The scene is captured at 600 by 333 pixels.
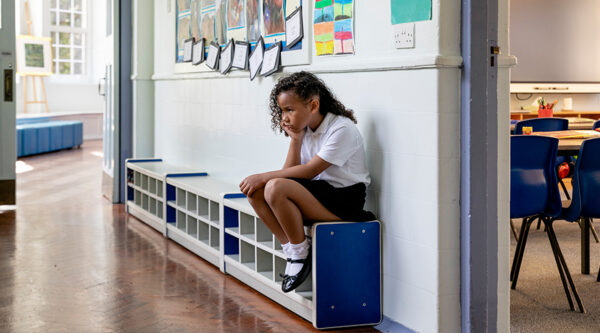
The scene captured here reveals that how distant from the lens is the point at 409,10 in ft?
10.2

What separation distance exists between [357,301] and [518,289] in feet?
3.93

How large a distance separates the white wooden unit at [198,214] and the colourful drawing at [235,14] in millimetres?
1113

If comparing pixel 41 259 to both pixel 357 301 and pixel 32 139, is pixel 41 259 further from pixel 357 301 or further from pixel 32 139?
pixel 32 139

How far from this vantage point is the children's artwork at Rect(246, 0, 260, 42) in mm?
4766

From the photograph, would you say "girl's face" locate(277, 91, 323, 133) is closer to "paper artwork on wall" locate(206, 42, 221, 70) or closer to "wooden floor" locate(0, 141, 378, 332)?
"wooden floor" locate(0, 141, 378, 332)

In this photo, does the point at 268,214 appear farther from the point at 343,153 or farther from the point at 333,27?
the point at 333,27

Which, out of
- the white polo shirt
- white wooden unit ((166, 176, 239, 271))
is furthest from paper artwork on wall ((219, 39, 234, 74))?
the white polo shirt

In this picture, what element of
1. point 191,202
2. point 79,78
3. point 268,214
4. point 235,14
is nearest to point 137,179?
point 191,202

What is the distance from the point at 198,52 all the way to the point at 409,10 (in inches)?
119

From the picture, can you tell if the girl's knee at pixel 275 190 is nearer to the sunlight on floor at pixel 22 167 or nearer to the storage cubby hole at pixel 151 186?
the storage cubby hole at pixel 151 186

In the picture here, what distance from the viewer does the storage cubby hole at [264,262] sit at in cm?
402

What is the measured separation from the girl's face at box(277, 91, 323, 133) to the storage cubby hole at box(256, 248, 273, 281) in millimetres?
779

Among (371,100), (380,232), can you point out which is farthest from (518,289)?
(371,100)

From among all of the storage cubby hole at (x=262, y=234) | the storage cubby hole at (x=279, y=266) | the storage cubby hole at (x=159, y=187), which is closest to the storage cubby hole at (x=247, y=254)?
the storage cubby hole at (x=262, y=234)
